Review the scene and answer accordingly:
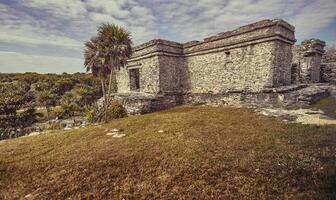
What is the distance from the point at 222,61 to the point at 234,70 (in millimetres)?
1239

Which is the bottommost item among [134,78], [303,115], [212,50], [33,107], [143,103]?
[33,107]

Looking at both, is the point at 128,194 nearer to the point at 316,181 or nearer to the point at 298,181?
the point at 298,181

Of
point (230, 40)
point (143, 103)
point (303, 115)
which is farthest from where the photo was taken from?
point (143, 103)

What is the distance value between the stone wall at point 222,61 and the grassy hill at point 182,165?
537 centimetres

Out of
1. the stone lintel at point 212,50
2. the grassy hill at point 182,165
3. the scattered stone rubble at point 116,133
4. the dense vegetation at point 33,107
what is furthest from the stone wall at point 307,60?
the dense vegetation at point 33,107

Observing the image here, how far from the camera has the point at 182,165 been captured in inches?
203

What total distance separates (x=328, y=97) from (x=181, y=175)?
1213 cm

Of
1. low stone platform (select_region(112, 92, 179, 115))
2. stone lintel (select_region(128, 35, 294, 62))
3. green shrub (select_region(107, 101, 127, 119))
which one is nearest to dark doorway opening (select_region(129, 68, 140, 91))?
stone lintel (select_region(128, 35, 294, 62))

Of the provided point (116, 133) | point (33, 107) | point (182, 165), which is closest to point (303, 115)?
point (182, 165)

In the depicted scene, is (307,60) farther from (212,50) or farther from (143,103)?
(143,103)

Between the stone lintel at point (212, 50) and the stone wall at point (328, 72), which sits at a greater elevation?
the stone lintel at point (212, 50)

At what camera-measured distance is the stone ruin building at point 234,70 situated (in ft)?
38.4

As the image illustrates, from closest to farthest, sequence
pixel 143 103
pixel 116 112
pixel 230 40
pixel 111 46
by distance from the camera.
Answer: pixel 111 46 < pixel 116 112 < pixel 230 40 < pixel 143 103

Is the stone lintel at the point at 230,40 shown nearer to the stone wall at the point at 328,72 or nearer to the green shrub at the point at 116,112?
the green shrub at the point at 116,112
